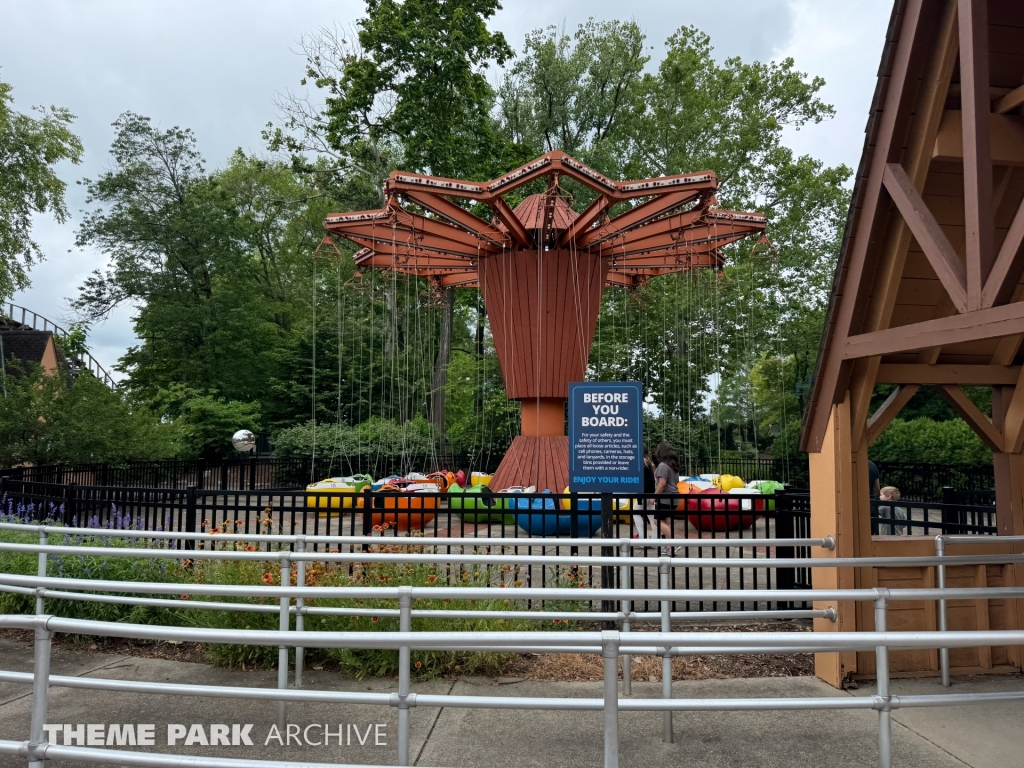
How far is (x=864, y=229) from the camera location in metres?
4.75

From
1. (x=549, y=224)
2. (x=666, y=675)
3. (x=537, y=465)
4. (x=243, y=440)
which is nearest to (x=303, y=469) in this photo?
(x=243, y=440)

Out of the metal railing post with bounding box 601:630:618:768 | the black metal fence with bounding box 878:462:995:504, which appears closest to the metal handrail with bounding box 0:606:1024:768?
the metal railing post with bounding box 601:630:618:768

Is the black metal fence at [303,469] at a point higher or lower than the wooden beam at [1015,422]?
lower

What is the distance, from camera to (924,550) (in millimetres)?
5184

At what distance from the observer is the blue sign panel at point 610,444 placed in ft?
29.7

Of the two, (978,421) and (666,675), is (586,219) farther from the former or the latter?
(666,675)

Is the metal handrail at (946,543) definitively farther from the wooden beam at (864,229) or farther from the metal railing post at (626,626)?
the metal railing post at (626,626)

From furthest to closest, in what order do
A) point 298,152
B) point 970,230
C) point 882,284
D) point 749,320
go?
point 749,320
point 298,152
point 882,284
point 970,230

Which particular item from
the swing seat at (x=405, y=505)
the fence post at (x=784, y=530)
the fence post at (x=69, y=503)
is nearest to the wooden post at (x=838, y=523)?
Answer: the fence post at (x=784, y=530)

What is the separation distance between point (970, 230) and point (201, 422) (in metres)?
31.2

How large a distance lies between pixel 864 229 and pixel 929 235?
0.83m

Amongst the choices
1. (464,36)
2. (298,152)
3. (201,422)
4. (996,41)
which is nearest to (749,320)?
(464,36)

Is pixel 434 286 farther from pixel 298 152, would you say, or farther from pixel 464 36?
pixel 298 152

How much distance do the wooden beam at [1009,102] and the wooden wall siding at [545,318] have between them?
9.71 m
